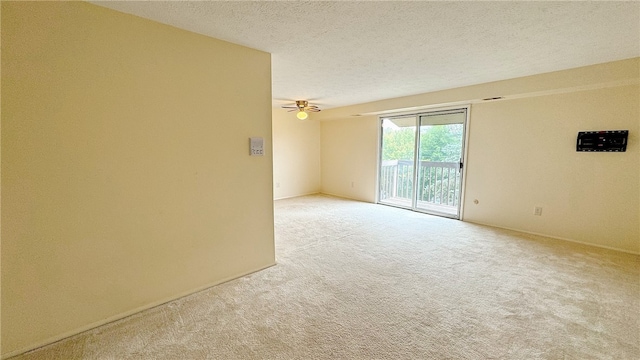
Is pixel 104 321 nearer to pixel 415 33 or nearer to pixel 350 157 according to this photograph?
pixel 415 33

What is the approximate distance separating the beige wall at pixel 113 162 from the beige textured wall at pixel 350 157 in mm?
3456

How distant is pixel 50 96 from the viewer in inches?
56.4

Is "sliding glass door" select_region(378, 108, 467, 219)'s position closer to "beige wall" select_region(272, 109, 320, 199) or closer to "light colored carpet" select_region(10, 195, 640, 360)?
"light colored carpet" select_region(10, 195, 640, 360)

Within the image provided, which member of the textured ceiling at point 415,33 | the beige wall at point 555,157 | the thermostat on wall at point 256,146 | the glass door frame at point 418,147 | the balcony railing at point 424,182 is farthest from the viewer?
the balcony railing at point 424,182

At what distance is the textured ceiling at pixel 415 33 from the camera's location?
1.58 m

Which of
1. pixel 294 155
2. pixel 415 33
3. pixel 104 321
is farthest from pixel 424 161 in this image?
pixel 104 321

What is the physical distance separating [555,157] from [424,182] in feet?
6.13

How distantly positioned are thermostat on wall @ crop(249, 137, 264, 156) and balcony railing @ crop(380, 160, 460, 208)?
10.9ft

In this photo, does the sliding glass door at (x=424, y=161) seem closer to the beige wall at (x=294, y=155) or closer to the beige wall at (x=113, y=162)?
the beige wall at (x=294, y=155)

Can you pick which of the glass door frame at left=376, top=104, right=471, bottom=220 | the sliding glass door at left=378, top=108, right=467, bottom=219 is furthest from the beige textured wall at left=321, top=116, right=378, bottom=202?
the sliding glass door at left=378, top=108, right=467, bottom=219

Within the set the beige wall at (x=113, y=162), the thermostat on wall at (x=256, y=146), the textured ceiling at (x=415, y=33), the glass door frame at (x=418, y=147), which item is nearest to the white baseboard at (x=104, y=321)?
the beige wall at (x=113, y=162)

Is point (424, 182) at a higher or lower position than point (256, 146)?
lower

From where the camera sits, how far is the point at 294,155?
5.95 m

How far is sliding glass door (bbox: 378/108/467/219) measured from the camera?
416 cm
